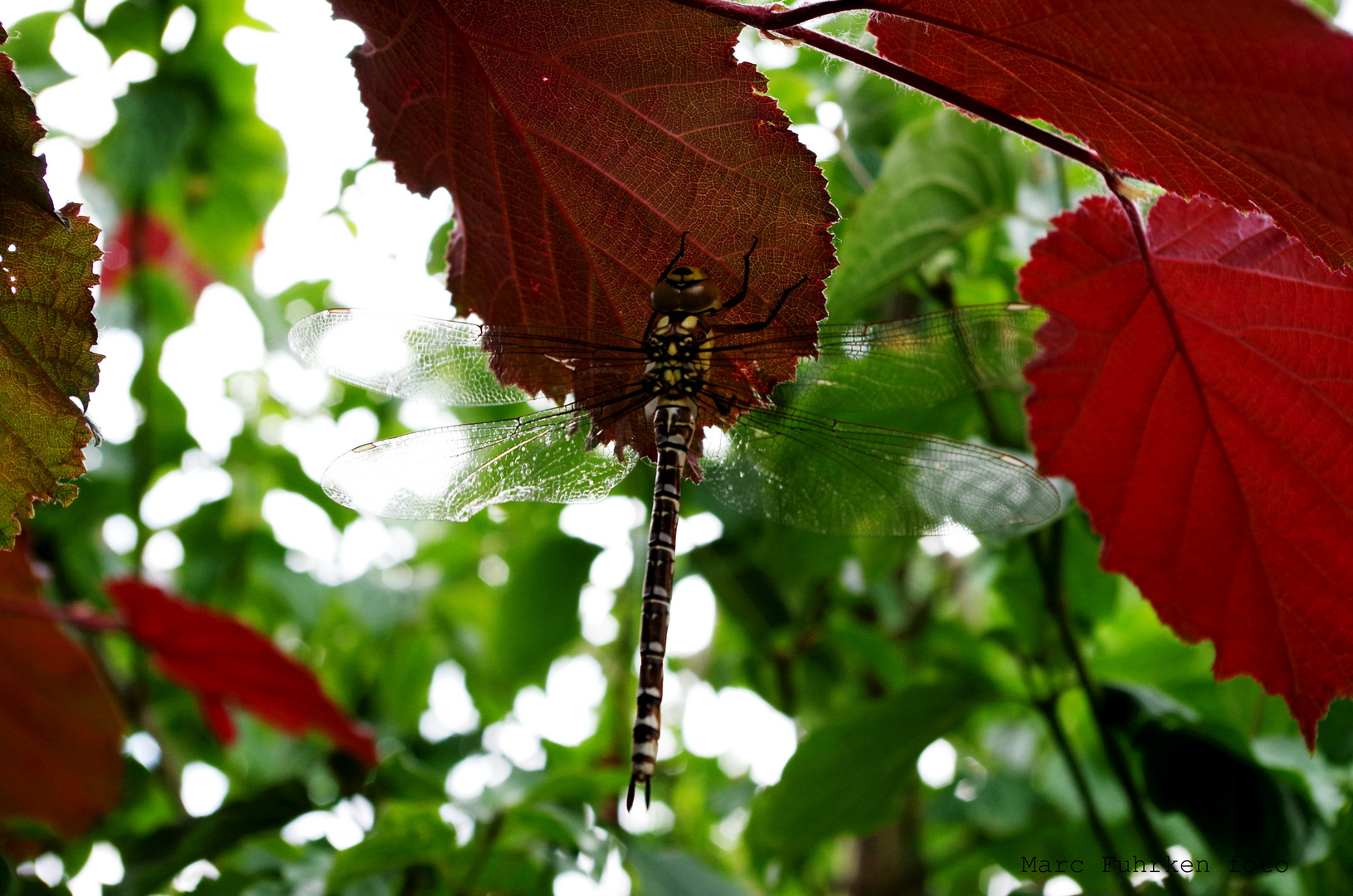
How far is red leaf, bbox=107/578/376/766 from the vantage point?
1658 millimetres

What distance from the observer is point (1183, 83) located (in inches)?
23.2

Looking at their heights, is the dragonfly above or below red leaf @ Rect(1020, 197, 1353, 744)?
above

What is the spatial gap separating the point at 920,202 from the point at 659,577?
569mm

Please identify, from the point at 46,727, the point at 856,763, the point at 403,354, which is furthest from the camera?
the point at 46,727

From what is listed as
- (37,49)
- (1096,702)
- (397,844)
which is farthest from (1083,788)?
(37,49)

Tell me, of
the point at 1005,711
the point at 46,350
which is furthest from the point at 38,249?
the point at 1005,711

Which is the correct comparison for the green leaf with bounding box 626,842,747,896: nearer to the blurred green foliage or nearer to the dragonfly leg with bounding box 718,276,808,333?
the blurred green foliage

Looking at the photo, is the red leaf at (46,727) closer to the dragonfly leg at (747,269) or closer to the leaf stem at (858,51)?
the dragonfly leg at (747,269)

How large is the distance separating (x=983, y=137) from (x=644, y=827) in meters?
1.69

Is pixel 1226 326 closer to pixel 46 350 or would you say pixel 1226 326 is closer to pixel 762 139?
pixel 762 139

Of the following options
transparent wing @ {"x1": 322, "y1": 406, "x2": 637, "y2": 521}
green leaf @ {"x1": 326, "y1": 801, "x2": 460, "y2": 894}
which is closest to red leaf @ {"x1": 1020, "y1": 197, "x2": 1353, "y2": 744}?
transparent wing @ {"x1": 322, "y1": 406, "x2": 637, "y2": 521}

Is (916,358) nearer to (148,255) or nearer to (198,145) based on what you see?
(198,145)

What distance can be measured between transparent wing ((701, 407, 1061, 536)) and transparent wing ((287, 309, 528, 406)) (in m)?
0.28

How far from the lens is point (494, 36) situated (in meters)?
0.73
